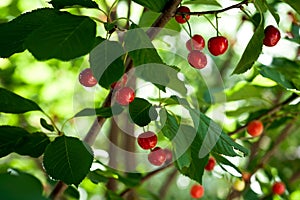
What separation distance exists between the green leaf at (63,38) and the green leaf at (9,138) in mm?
257

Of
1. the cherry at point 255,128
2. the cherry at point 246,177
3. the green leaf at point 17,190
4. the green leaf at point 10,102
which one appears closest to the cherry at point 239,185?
the cherry at point 246,177

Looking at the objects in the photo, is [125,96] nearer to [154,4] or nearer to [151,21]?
[154,4]

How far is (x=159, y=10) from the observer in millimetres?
726

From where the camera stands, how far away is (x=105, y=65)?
685mm

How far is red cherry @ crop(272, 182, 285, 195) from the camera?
4.90ft

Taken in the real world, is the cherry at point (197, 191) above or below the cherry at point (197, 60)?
below

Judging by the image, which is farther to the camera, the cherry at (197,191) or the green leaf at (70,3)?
the cherry at (197,191)

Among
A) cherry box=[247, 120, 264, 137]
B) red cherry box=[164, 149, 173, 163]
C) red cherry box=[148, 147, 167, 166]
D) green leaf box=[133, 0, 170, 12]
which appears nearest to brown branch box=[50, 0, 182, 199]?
green leaf box=[133, 0, 170, 12]

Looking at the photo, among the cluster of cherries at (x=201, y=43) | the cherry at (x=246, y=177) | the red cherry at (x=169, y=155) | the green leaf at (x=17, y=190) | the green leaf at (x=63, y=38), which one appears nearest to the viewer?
the green leaf at (x=17, y=190)

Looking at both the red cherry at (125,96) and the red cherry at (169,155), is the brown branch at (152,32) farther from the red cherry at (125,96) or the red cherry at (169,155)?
the red cherry at (169,155)

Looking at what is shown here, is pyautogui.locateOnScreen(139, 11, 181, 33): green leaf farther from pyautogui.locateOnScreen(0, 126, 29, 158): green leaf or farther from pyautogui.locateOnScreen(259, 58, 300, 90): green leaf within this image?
pyautogui.locateOnScreen(0, 126, 29, 158): green leaf

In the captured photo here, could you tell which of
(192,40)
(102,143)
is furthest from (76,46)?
(102,143)

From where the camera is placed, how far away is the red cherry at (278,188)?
1.49 metres

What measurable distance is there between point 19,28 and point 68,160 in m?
0.20
